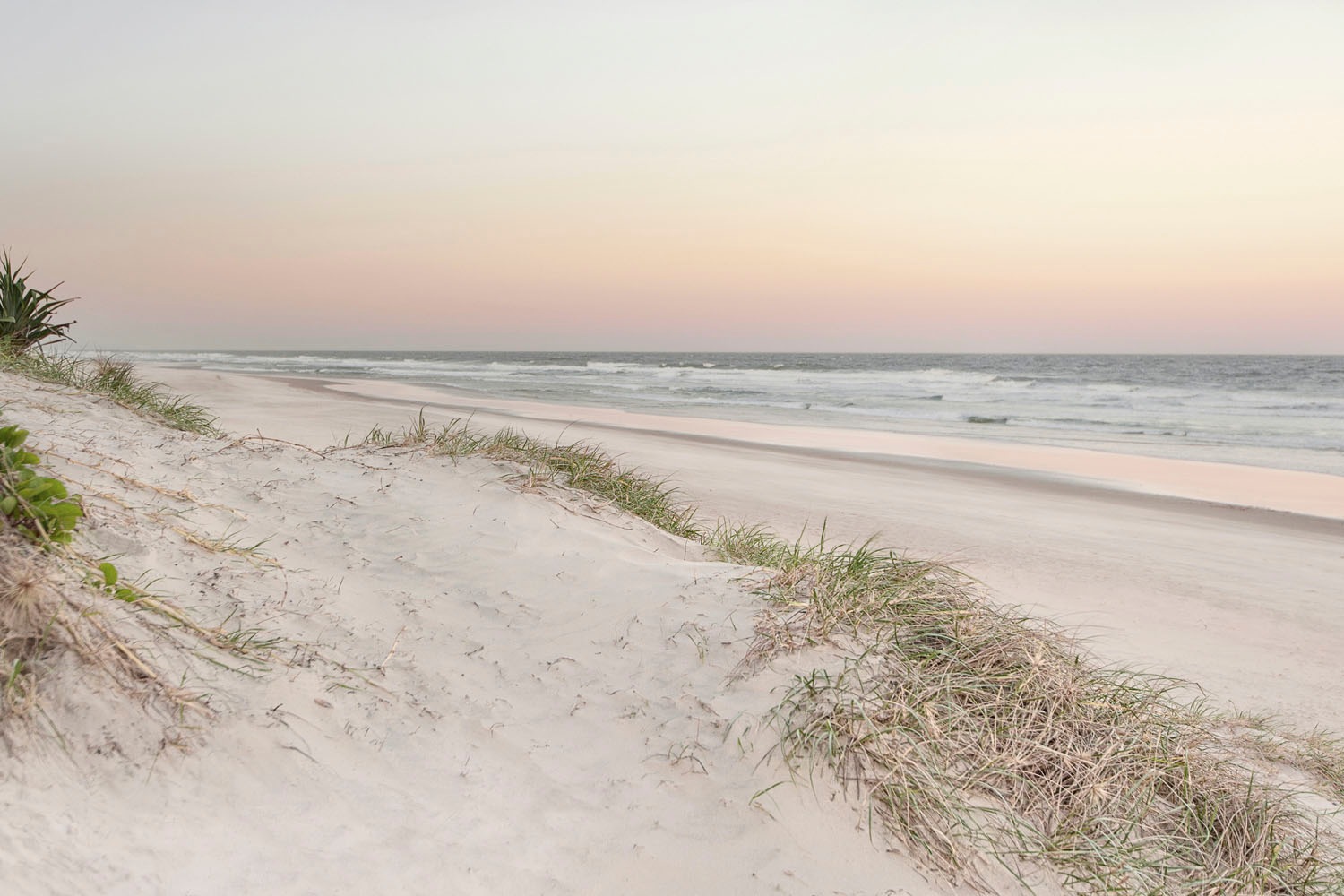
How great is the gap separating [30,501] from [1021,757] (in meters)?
3.71

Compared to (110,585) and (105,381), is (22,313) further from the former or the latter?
(110,585)

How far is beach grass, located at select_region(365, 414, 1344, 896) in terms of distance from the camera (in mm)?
2629

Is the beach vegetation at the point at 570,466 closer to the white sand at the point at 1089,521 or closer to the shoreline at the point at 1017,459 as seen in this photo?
the white sand at the point at 1089,521

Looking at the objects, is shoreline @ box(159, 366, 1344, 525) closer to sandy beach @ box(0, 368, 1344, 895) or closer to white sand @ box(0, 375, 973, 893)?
sandy beach @ box(0, 368, 1344, 895)

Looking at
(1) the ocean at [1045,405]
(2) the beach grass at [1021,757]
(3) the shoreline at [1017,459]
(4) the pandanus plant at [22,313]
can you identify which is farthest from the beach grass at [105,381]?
(1) the ocean at [1045,405]

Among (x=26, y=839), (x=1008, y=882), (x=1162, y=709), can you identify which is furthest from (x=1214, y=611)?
(x=26, y=839)

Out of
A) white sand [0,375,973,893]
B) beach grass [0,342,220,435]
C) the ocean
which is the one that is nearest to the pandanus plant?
beach grass [0,342,220,435]

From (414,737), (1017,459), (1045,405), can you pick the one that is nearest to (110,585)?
(414,737)

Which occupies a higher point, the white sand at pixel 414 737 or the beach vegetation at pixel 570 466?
Answer: the beach vegetation at pixel 570 466

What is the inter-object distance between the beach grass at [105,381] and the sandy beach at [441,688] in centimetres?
61

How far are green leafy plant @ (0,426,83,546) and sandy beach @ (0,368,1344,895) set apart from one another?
0.37 m

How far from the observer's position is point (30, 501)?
295 centimetres

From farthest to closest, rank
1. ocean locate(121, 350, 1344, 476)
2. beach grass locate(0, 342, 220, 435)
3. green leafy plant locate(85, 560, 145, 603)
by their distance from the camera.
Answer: ocean locate(121, 350, 1344, 476) → beach grass locate(0, 342, 220, 435) → green leafy plant locate(85, 560, 145, 603)

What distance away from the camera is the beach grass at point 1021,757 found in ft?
8.63
